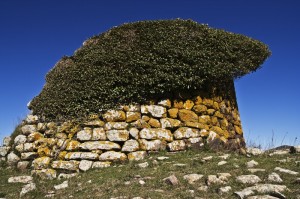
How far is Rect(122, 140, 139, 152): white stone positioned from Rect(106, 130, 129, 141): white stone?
0.58 feet

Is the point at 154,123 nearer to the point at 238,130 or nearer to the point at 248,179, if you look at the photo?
the point at 238,130

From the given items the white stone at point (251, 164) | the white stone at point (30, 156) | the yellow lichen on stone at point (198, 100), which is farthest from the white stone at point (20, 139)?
the white stone at point (251, 164)

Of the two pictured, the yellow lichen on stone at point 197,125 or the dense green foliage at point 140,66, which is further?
the yellow lichen on stone at point 197,125

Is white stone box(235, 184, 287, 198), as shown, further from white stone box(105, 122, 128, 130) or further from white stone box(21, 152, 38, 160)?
white stone box(21, 152, 38, 160)

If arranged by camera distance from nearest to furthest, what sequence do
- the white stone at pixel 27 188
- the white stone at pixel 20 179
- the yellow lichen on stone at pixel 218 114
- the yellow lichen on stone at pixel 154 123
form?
1. the white stone at pixel 27 188
2. the white stone at pixel 20 179
3. the yellow lichen on stone at pixel 154 123
4. the yellow lichen on stone at pixel 218 114

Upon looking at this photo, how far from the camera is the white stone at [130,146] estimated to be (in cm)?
1089

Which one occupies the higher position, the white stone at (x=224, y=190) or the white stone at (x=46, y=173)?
the white stone at (x=46, y=173)

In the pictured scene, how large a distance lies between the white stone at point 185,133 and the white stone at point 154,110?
746 millimetres

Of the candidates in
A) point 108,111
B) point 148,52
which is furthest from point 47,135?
point 148,52

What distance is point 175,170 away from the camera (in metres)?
8.79

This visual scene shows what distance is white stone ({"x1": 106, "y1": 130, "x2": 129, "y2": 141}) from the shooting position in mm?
10984

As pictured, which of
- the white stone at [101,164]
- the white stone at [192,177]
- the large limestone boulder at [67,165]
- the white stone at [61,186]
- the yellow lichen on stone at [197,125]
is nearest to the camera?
the white stone at [192,177]

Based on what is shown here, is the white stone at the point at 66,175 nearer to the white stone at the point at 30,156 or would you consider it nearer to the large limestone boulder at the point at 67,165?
the large limestone boulder at the point at 67,165

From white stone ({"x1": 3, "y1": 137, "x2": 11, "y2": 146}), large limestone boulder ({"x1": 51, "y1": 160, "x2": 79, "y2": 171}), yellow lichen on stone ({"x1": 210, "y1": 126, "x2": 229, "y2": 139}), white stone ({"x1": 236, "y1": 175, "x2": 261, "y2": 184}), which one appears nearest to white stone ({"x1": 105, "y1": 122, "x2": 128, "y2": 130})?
large limestone boulder ({"x1": 51, "y1": 160, "x2": 79, "y2": 171})
